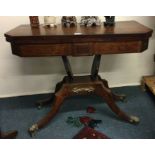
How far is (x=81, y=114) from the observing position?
5.29 feet

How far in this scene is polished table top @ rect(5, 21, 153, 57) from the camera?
3.88 feet

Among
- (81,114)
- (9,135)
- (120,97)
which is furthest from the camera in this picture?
(120,97)

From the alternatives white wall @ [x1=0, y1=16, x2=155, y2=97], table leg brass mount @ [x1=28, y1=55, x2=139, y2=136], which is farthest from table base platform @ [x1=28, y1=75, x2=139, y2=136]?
white wall @ [x1=0, y1=16, x2=155, y2=97]

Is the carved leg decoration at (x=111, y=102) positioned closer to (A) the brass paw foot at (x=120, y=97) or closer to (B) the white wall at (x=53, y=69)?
(A) the brass paw foot at (x=120, y=97)

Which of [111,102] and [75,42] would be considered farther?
[111,102]

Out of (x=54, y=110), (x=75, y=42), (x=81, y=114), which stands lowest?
(x=81, y=114)

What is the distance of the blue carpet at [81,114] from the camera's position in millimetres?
1397

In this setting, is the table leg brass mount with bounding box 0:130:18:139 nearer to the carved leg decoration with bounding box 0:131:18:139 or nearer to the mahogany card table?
the carved leg decoration with bounding box 0:131:18:139

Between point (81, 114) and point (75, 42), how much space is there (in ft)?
2.14

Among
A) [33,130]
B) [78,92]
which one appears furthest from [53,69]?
[33,130]

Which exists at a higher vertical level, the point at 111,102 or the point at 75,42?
the point at 75,42

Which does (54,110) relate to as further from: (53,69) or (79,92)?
(53,69)

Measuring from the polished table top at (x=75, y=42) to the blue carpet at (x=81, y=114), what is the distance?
55 cm
